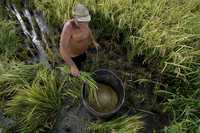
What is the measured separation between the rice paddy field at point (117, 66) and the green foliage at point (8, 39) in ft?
0.04

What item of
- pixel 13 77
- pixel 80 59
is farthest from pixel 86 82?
pixel 13 77

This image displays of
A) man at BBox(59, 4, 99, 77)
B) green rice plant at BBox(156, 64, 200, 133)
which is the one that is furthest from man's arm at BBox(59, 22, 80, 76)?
green rice plant at BBox(156, 64, 200, 133)

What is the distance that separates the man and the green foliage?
3.04ft

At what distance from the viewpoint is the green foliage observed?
13.5 feet

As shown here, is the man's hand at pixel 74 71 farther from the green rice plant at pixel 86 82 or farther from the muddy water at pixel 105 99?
the muddy water at pixel 105 99

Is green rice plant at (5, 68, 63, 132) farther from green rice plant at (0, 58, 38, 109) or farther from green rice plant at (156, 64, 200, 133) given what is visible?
green rice plant at (156, 64, 200, 133)

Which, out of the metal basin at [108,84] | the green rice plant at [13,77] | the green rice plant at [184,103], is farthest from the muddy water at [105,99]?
the green rice plant at [13,77]

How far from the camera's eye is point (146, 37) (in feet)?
12.4

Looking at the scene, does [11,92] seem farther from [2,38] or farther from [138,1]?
[138,1]

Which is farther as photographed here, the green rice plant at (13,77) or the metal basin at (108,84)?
the green rice plant at (13,77)

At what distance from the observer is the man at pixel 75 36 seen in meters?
3.13

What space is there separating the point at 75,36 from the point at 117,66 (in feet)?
2.89

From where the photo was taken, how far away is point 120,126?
3391 millimetres

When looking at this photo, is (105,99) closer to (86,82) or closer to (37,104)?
(86,82)
